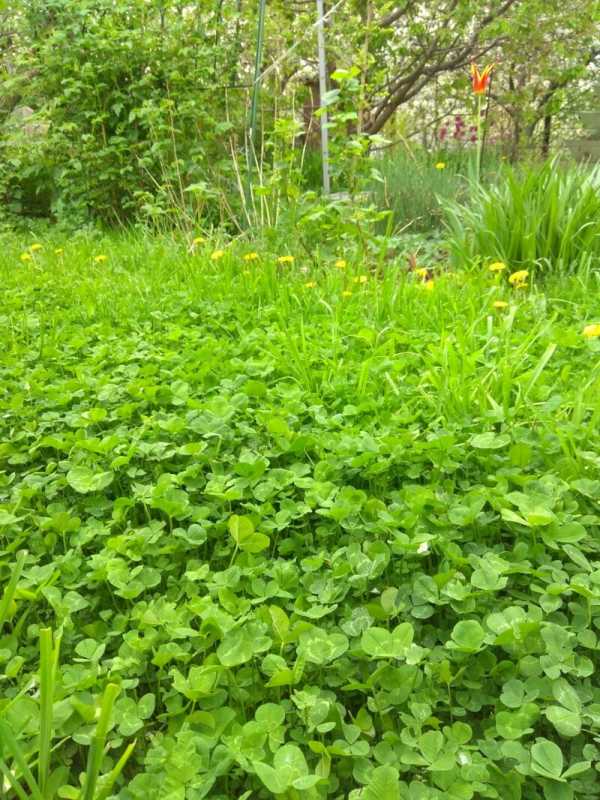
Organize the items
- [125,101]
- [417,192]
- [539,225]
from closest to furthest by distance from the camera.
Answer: [539,225] < [417,192] < [125,101]

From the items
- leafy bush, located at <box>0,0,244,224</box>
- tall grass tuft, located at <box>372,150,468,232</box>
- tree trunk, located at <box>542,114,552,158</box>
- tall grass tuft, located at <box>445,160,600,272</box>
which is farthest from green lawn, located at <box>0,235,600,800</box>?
tree trunk, located at <box>542,114,552,158</box>

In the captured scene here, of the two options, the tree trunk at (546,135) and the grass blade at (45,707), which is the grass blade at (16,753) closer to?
the grass blade at (45,707)

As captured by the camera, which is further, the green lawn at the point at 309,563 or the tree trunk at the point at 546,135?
the tree trunk at the point at 546,135

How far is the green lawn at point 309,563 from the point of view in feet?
3.47

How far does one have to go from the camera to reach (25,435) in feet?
6.48

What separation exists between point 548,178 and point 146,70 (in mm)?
3800

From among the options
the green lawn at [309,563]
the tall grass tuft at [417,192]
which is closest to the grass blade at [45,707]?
the green lawn at [309,563]

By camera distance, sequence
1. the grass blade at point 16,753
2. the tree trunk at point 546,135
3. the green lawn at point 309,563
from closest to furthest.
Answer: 1. the grass blade at point 16,753
2. the green lawn at point 309,563
3. the tree trunk at point 546,135

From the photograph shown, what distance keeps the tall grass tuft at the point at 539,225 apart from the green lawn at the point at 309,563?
111 centimetres

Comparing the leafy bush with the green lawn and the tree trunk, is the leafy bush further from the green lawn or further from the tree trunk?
the tree trunk


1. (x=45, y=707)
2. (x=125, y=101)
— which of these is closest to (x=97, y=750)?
(x=45, y=707)

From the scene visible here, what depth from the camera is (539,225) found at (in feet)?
11.5

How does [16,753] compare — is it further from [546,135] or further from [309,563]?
[546,135]

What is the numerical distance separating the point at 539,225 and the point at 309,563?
8.94 ft
